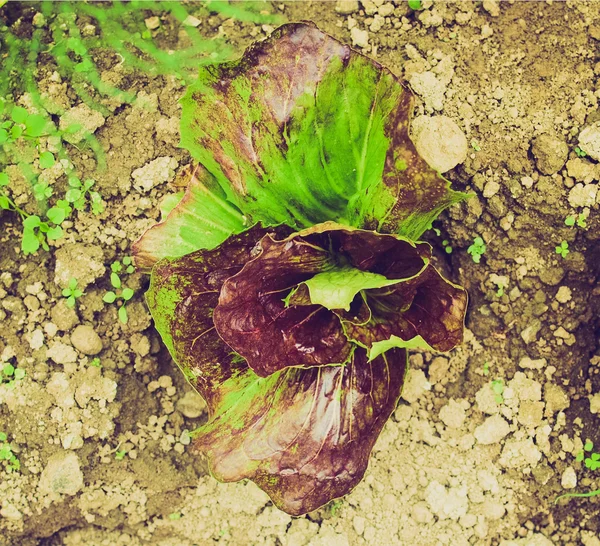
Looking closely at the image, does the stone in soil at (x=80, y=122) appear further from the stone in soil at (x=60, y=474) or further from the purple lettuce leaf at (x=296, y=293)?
the stone in soil at (x=60, y=474)

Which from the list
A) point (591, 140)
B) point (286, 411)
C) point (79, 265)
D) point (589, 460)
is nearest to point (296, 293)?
point (286, 411)

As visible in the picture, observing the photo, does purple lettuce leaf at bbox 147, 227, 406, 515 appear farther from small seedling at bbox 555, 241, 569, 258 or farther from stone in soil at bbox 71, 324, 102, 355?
small seedling at bbox 555, 241, 569, 258

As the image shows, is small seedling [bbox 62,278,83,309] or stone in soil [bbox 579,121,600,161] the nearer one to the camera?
stone in soil [bbox 579,121,600,161]

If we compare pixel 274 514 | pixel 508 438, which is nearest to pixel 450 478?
pixel 508 438

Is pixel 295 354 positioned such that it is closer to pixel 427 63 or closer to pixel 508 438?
pixel 508 438

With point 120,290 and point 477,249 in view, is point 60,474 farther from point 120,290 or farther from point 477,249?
point 477,249

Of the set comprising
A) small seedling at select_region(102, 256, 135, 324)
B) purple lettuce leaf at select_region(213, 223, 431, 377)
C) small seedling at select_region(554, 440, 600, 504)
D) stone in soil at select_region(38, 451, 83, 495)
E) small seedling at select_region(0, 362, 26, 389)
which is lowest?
small seedling at select_region(554, 440, 600, 504)

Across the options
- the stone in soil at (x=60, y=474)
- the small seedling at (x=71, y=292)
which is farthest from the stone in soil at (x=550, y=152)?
A: the stone in soil at (x=60, y=474)

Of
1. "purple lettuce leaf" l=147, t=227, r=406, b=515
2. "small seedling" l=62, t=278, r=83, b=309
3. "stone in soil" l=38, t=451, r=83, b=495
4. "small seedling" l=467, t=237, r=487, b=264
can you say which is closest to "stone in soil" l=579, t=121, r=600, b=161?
"small seedling" l=467, t=237, r=487, b=264
